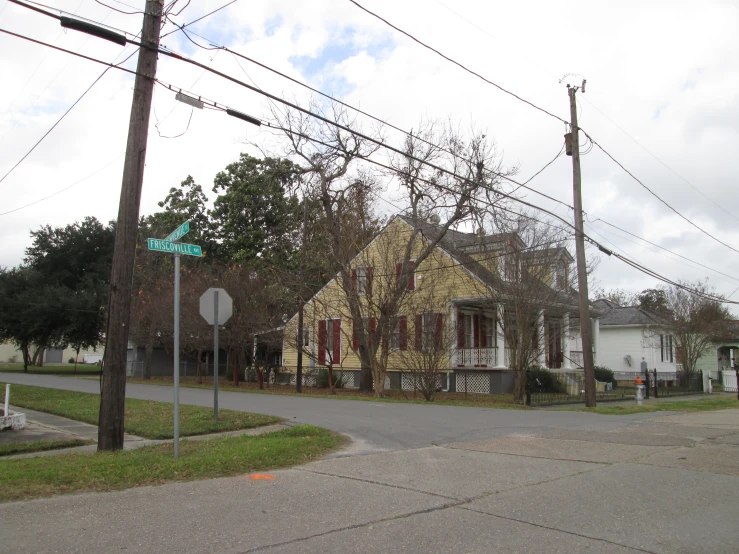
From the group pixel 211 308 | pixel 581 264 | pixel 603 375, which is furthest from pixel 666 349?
pixel 211 308

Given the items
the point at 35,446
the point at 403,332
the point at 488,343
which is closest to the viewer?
the point at 35,446

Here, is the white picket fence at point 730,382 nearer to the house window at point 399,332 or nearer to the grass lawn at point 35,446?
the house window at point 399,332

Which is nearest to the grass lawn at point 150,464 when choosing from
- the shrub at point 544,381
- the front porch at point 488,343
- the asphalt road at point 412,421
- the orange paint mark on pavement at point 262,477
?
the orange paint mark on pavement at point 262,477

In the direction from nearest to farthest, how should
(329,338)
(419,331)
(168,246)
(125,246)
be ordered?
(168,246) → (125,246) → (419,331) → (329,338)

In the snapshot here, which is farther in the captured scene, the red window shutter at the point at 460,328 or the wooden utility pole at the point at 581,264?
the red window shutter at the point at 460,328

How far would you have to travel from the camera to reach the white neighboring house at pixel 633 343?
3647cm

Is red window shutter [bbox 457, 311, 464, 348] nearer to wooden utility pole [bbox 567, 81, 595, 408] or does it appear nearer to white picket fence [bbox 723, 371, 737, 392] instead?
wooden utility pole [bbox 567, 81, 595, 408]

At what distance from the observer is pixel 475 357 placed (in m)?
27.5

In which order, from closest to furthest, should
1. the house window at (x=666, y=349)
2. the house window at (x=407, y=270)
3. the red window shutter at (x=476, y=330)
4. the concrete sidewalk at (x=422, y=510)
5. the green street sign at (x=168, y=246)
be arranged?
1. the concrete sidewalk at (x=422, y=510)
2. the green street sign at (x=168, y=246)
3. the house window at (x=407, y=270)
4. the red window shutter at (x=476, y=330)
5. the house window at (x=666, y=349)

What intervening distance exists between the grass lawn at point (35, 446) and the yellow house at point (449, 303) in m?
14.0

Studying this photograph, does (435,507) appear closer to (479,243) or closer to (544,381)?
(479,243)

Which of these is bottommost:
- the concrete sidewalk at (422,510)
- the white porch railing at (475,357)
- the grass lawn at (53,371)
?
the grass lawn at (53,371)

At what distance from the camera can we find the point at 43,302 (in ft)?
137

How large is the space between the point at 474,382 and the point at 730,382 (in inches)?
605
